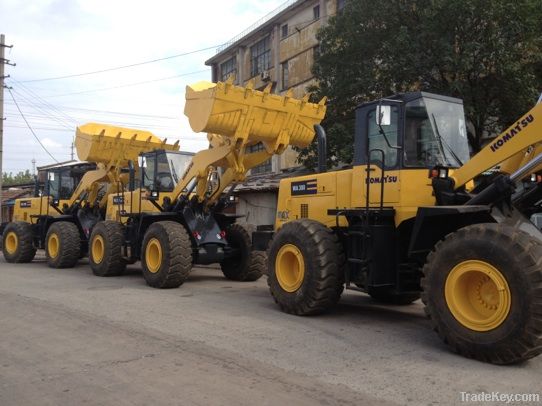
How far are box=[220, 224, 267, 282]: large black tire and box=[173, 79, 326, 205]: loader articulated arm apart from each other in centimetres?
109

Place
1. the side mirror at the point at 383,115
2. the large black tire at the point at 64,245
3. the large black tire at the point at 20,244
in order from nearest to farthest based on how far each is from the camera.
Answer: the side mirror at the point at 383,115 < the large black tire at the point at 64,245 < the large black tire at the point at 20,244

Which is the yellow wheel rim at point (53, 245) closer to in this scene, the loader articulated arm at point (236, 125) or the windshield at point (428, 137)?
the loader articulated arm at point (236, 125)

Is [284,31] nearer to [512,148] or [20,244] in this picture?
[20,244]

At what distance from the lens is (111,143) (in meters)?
14.9

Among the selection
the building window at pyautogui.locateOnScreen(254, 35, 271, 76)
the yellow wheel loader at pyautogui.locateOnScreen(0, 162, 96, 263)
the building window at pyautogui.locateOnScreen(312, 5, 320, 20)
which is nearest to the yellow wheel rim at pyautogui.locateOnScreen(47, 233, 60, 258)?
the yellow wheel loader at pyautogui.locateOnScreen(0, 162, 96, 263)

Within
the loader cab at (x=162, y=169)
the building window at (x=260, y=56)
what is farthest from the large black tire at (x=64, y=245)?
the building window at (x=260, y=56)

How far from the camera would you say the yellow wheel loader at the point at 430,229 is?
17.3 feet

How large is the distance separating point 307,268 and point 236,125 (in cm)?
380

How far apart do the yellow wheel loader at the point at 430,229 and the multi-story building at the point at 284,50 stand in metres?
20.2

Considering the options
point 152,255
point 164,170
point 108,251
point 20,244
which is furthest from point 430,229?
point 20,244

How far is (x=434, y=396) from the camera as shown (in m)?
4.52

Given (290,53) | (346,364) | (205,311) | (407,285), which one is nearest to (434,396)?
(346,364)

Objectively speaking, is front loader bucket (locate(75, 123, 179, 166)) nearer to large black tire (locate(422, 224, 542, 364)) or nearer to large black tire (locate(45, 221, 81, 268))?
large black tire (locate(45, 221, 81, 268))

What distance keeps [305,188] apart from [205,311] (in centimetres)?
246
